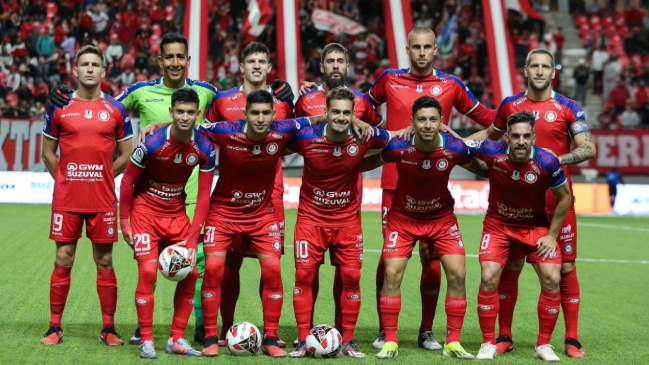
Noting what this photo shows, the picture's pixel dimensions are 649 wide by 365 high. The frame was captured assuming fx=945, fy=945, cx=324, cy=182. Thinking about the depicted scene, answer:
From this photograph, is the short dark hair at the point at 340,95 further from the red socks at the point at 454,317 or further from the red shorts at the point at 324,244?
the red socks at the point at 454,317

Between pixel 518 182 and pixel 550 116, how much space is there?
0.70 meters

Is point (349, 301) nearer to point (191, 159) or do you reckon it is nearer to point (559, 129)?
point (191, 159)

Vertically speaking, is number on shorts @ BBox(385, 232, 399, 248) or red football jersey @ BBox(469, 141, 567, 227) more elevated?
red football jersey @ BBox(469, 141, 567, 227)

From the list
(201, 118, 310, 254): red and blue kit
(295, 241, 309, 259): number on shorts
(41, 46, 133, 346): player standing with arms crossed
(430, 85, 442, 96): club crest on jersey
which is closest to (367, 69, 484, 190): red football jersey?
(430, 85, 442, 96): club crest on jersey

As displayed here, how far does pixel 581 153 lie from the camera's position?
7.54 metres

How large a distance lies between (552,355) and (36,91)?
20356mm

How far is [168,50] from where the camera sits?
7969 millimetres

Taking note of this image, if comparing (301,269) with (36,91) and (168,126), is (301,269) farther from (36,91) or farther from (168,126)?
(36,91)

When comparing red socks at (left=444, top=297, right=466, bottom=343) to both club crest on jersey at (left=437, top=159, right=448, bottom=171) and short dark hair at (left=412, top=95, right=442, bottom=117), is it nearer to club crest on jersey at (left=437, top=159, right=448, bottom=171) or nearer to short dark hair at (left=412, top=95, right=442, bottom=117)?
club crest on jersey at (left=437, top=159, right=448, bottom=171)

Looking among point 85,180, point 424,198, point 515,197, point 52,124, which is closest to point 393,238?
point 424,198

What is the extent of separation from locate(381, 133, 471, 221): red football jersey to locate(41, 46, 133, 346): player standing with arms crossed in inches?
89.4

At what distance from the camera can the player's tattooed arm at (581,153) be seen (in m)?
7.50

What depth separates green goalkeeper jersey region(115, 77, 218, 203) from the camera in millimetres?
8078

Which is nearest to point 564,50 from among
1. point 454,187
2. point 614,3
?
point 614,3
